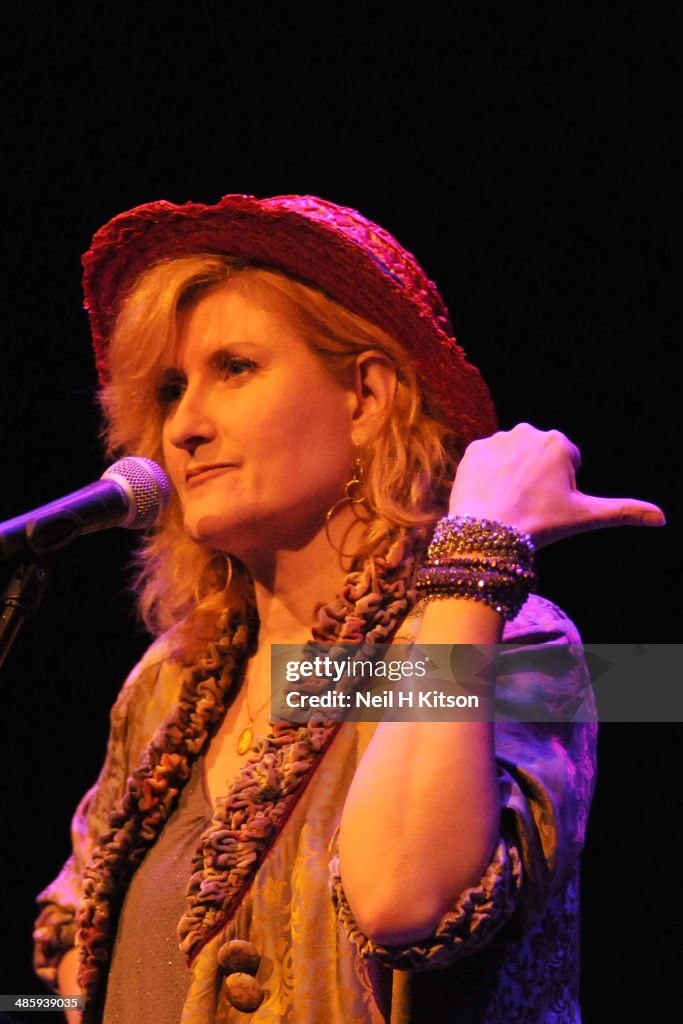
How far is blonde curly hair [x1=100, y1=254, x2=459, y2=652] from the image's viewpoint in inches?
69.8

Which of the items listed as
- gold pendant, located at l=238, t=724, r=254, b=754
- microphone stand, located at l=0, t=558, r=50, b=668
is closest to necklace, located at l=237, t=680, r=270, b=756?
gold pendant, located at l=238, t=724, r=254, b=754

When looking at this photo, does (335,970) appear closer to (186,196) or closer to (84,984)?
(84,984)

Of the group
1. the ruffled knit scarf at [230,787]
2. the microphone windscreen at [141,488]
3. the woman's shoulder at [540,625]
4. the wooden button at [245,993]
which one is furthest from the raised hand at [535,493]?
the wooden button at [245,993]

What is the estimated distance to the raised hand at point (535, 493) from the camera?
140 centimetres

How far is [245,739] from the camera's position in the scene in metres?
1.78

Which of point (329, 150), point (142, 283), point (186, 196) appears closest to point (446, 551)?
point (142, 283)

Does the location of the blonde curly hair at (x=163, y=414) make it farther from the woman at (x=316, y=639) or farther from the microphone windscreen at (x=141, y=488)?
the microphone windscreen at (x=141, y=488)

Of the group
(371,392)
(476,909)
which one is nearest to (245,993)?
(476,909)

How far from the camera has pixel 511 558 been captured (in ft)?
4.42

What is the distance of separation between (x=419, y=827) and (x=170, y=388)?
0.99m

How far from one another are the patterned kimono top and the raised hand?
0.17 m

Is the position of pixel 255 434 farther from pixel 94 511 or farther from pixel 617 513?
pixel 617 513

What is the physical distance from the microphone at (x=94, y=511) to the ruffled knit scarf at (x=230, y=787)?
37cm

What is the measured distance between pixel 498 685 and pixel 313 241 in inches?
29.6
